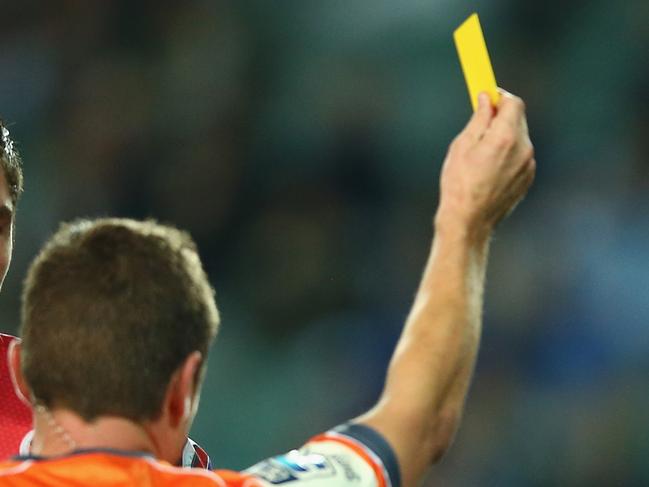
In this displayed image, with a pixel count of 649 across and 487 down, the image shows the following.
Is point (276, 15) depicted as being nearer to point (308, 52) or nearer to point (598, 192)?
point (308, 52)

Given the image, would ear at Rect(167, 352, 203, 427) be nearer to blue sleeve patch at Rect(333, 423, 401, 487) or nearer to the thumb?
blue sleeve patch at Rect(333, 423, 401, 487)

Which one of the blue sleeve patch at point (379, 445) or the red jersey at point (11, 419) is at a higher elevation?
the blue sleeve patch at point (379, 445)

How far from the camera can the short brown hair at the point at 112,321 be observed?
1.45 m

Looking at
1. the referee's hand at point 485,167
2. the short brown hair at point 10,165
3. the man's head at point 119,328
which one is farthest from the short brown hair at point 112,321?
the short brown hair at point 10,165

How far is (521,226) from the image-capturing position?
5102mm

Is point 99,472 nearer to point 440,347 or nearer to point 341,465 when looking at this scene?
point 341,465

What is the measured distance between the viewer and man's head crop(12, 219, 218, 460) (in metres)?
1.45

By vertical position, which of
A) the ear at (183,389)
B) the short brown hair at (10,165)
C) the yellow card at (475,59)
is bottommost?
the ear at (183,389)

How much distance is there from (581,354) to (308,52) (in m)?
2.13

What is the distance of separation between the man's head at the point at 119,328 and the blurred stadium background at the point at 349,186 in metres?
3.39

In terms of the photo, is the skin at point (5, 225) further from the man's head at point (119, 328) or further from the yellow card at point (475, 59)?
the yellow card at point (475, 59)

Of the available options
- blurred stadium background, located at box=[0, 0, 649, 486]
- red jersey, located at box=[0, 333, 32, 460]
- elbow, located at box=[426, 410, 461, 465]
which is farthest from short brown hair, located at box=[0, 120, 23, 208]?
blurred stadium background, located at box=[0, 0, 649, 486]

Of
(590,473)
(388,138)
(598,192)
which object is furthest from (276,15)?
(590,473)

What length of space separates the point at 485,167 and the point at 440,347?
0.28 meters
